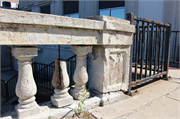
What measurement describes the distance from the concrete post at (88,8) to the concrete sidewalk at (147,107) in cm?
720

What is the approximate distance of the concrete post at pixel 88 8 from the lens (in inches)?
358

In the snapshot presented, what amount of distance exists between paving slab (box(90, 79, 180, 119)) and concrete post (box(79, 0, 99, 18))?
6905 mm

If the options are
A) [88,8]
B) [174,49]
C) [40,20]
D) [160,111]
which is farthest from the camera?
[88,8]

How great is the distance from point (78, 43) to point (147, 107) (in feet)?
5.69

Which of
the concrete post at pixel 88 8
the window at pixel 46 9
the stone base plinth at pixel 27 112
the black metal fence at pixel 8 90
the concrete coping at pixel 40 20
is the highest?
the window at pixel 46 9

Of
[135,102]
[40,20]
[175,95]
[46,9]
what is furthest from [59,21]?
[46,9]

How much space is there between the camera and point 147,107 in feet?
8.25

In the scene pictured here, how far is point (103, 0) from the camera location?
8.84 meters

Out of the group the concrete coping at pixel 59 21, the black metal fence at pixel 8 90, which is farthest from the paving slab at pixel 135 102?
the black metal fence at pixel 8 90

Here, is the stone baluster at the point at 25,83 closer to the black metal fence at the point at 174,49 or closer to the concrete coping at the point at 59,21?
the concrete coping at the point at 59,21

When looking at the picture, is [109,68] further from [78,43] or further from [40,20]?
[40,20]

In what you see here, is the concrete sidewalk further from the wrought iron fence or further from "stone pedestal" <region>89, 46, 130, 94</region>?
the wrought iron fence

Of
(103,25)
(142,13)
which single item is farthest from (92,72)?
(142,13)

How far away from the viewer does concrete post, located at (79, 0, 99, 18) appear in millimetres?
9086
